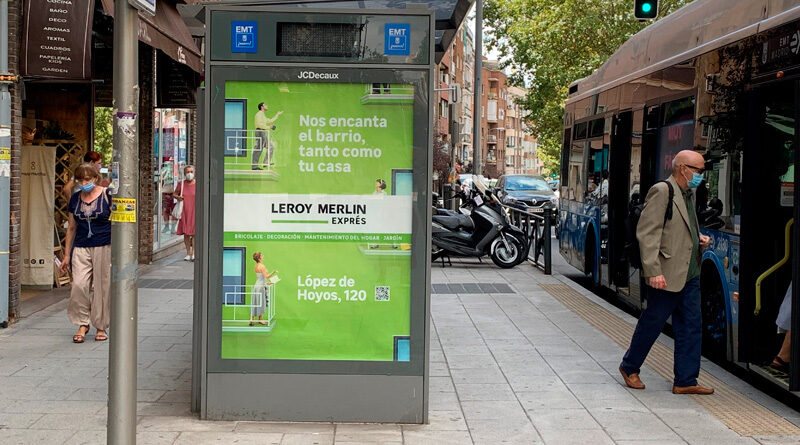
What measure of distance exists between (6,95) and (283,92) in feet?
14.5

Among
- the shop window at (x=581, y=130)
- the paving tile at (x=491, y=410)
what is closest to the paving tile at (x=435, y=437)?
the paving tile at (x=491, y=410)

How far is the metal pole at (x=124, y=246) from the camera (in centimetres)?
460

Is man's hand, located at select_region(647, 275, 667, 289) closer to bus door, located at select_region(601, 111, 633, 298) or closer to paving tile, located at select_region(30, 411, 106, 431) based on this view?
paving tile, located at select_region(30, 411, 106, 431)

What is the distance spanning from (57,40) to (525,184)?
23.2m

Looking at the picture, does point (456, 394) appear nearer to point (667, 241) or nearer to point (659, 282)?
point (659, 282)

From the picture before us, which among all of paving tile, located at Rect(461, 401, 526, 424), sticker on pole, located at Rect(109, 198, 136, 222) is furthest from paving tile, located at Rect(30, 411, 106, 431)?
paving tile, located at Rect(461, 401, 526, 424)

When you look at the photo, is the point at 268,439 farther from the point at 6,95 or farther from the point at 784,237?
the point at 6,95

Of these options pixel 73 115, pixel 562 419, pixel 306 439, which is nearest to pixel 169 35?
pixel 73 115

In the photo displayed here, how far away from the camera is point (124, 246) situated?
4.70 metres

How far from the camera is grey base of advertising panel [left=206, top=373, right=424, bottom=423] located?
245 inches

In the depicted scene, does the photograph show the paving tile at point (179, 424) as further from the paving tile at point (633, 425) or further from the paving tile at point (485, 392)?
the paving tile at point (633, 425)

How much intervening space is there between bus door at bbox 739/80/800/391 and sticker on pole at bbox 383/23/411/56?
275 cm

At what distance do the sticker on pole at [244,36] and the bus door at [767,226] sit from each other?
360cm

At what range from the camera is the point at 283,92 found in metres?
6.12
